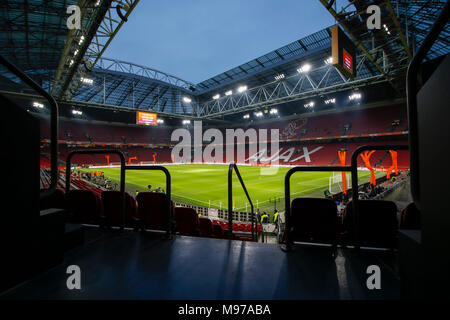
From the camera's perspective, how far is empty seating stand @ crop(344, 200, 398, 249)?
2604 mm

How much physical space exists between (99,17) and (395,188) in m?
23.2

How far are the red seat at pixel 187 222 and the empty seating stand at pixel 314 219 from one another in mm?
2134

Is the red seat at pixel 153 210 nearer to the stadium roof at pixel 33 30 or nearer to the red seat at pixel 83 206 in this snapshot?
the red seat at pixel 83 206

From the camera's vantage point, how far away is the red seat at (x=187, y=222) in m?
4.11

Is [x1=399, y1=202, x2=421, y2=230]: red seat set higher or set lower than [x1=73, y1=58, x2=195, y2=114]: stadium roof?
lower

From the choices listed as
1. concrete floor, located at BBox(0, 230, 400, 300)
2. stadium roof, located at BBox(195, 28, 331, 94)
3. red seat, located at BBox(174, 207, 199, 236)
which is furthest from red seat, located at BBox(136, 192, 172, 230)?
stadium roof, located at BBox(195, 28, 331, 94)

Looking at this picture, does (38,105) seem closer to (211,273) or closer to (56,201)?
(56,201)

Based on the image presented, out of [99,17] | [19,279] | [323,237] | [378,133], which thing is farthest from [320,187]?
[378,133]

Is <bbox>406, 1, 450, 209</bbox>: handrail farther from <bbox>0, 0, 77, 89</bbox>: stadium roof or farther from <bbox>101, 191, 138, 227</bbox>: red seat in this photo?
<bbox>0, 0, 77, 89</bbox>: stadium roof

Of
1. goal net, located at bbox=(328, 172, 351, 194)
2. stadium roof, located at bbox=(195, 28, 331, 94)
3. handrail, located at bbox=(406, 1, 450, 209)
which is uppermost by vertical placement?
stadium roof, located at bbox=(195, 28, 331, 94)

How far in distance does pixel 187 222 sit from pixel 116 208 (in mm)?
1423

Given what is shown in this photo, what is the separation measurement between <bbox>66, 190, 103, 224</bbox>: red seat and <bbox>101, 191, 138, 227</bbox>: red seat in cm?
15

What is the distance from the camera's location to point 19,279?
1828mm
